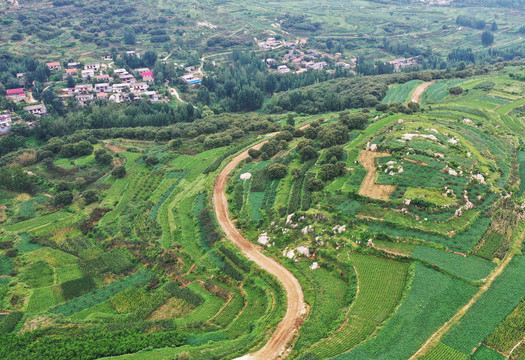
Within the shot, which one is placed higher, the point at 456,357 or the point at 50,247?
the point at 456,357

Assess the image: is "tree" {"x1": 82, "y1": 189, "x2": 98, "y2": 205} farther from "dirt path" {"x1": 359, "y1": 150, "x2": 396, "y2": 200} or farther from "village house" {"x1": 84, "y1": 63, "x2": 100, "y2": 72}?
"village house" {"x1": 84, "y1": 63, "x2": 100, "y2": 72}

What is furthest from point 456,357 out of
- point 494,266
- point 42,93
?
point 42,93

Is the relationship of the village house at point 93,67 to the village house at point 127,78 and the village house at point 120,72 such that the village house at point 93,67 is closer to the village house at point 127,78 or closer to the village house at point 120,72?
the village house at point 120,72

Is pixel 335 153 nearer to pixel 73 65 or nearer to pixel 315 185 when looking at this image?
pixel 315 185

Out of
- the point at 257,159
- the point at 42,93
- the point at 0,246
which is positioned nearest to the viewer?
the point at 0,246

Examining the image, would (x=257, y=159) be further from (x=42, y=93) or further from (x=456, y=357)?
(x=42, y=93)

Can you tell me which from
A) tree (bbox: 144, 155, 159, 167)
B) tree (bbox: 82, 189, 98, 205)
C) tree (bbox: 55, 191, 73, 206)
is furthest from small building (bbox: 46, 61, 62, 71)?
tree (bbox: 82, 189, 98, 205)

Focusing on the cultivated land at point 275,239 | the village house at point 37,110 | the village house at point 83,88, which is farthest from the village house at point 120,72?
the cultivated land at point 275,239
